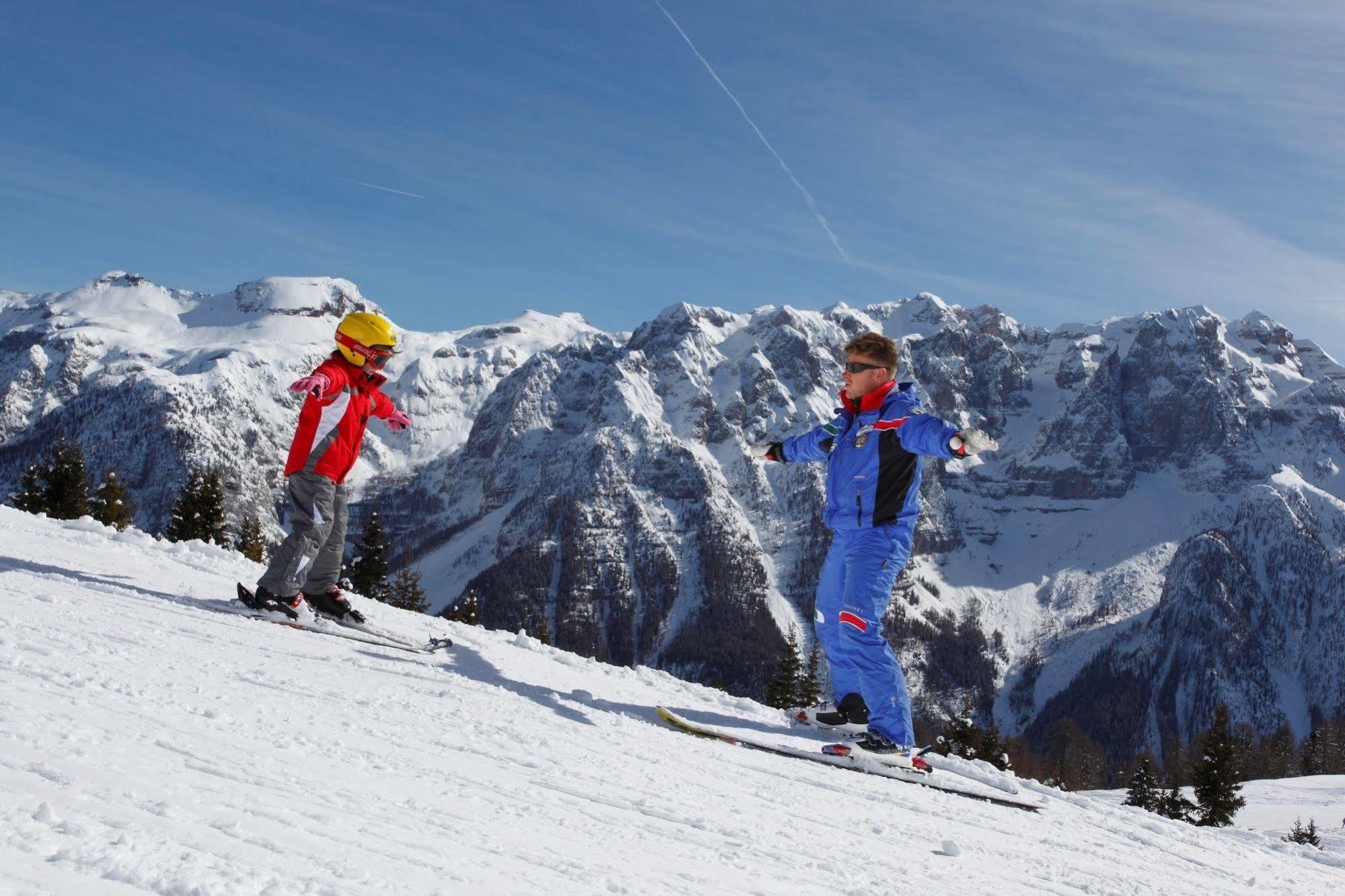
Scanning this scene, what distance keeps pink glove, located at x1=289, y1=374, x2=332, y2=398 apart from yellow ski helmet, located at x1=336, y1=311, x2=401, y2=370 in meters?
0.43

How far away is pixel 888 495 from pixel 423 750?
395 cm

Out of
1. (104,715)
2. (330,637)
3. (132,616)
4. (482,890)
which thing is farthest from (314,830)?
(330,637)

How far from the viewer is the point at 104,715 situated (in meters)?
3.72

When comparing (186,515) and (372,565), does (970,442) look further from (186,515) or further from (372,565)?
(186,515)

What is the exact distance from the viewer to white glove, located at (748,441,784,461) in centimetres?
845

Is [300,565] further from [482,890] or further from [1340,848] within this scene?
[1340,848]

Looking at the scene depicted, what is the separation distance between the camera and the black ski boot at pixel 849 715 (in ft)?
23.5

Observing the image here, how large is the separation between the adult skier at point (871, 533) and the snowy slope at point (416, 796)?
36.1 inches

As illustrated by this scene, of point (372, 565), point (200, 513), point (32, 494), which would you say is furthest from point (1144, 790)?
point (32, 494)

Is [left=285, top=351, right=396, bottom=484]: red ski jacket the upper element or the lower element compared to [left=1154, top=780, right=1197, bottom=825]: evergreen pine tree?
upper

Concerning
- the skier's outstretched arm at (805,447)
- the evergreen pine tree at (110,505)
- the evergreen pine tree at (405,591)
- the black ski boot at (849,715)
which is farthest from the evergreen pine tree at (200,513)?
the black ski boot at (849,715)

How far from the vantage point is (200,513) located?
35625mm

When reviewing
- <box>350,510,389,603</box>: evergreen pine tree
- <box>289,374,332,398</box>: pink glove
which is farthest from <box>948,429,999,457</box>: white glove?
<box>350,510,389,603</box>: evergreen pine tree

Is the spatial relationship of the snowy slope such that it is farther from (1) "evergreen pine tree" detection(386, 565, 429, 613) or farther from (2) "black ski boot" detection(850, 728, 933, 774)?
(1) "evergreen pine tree" detection(386, 565, 429, 613)
